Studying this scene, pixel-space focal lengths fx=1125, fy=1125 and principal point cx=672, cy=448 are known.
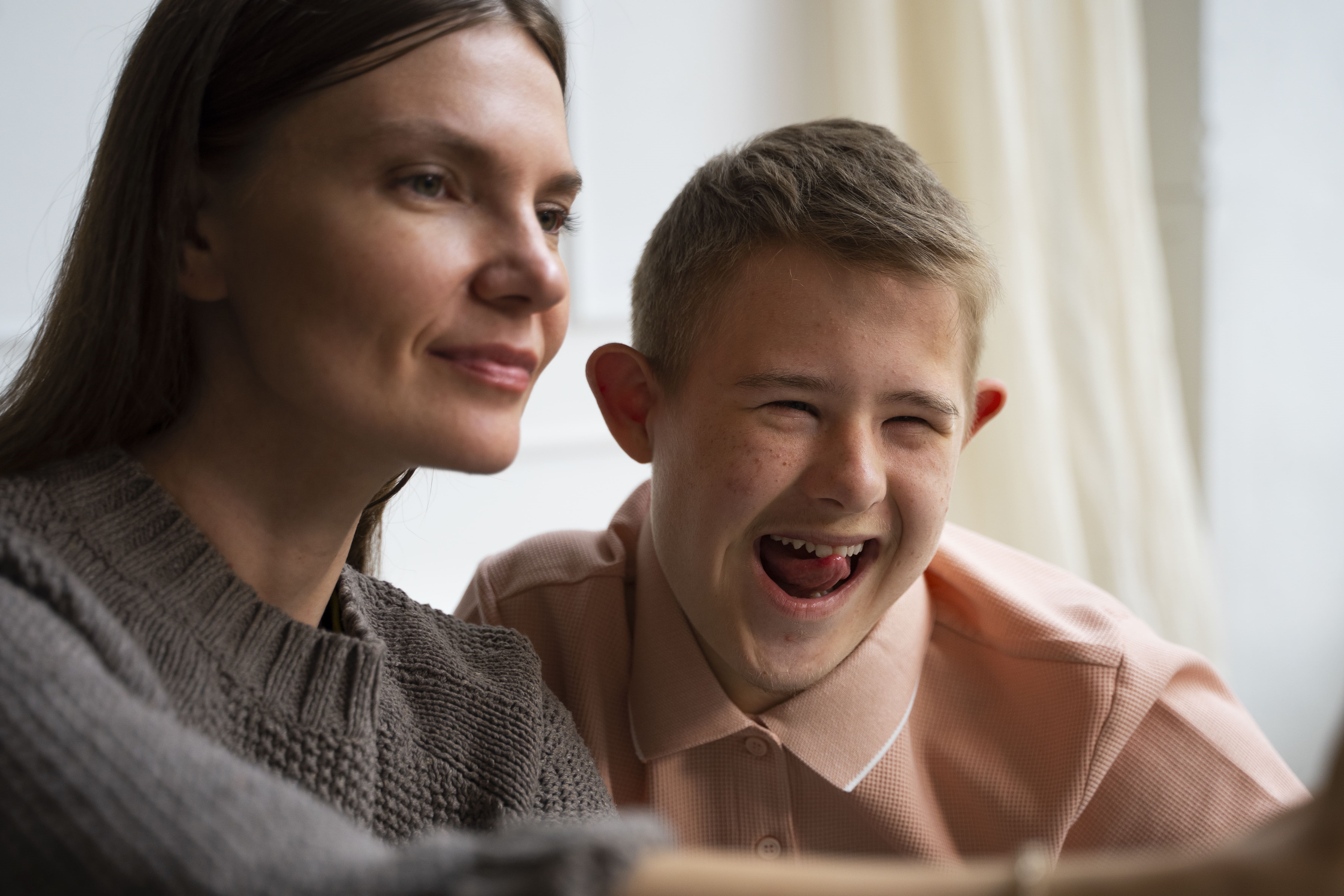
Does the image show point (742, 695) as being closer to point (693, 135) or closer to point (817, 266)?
point (817, 266)

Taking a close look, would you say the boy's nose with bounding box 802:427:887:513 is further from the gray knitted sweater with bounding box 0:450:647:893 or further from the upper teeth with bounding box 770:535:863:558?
the gray knitted sweater with bounding box 0:450:647:893

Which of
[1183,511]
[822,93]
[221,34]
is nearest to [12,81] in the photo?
[221,34]

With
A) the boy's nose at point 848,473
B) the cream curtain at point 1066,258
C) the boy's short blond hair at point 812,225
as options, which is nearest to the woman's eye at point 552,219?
the boy's short blond hair at point 812,225

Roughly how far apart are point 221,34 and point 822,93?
172 cm

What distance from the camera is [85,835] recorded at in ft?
1.78

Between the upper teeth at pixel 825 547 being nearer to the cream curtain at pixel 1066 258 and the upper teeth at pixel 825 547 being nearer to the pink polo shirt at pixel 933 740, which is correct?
the pink polo shirt at pixel 933 740

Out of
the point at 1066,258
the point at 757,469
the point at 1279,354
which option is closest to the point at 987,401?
the point at 757,469

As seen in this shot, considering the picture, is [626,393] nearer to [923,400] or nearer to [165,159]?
[923,400]

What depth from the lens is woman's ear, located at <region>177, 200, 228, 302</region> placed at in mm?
826

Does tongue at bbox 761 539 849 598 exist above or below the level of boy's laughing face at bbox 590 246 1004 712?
below

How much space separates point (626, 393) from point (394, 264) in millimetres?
414

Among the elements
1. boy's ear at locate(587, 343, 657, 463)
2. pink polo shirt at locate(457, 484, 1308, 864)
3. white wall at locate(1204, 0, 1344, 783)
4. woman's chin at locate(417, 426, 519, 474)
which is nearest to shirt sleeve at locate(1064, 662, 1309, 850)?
pink polo shirt at locate(457, 484, 1308, 864)

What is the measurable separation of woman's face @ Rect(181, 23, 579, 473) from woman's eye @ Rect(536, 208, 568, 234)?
0.07m

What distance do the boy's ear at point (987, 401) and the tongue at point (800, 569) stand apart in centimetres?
22
